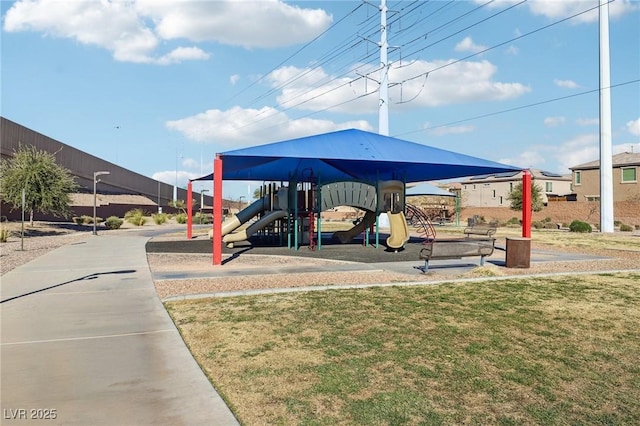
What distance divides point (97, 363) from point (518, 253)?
1204cm

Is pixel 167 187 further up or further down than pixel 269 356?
further up

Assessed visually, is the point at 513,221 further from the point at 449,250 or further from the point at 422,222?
the point at 449,250

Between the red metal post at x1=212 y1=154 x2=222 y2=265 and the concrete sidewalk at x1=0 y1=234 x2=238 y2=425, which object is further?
the red metal post at x1=212 y1=154 x2=222 y2=265

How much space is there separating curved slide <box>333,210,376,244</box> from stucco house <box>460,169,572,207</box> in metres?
47.4

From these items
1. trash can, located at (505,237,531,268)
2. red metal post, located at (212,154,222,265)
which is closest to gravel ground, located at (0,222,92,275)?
red metal post, located at (212,154,222,265)

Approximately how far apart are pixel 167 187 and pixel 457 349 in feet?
268

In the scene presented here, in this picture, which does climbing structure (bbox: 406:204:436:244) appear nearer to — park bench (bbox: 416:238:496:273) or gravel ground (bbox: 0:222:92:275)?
park bench (bbox: 416:238:496:273)

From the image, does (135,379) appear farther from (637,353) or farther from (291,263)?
(291,263)

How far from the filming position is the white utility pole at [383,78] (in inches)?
1556

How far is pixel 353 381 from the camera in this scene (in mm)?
4840

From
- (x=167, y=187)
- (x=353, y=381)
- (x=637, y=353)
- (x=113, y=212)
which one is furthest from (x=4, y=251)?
(x=167, y=187)

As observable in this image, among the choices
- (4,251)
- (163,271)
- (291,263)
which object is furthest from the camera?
(4,251)

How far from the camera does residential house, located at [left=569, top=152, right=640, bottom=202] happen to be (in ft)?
Answer: 167

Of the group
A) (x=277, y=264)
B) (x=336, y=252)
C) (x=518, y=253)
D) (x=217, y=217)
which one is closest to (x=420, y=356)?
(x=518, y=253)
